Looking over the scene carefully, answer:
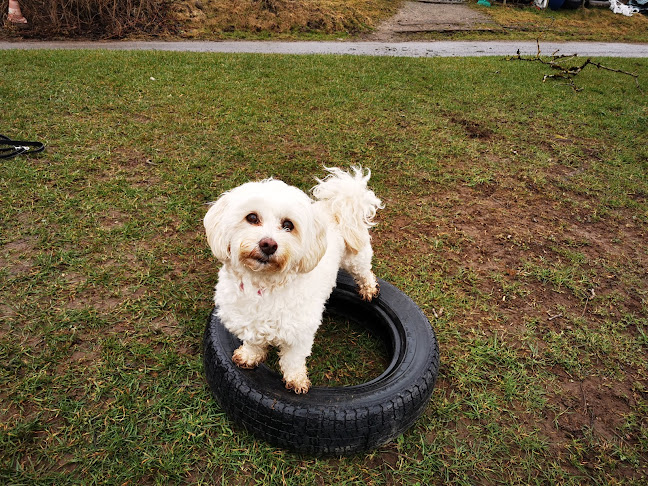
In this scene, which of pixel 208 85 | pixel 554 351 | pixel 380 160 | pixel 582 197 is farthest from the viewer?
pixel 208 85

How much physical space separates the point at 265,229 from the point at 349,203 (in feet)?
2.62

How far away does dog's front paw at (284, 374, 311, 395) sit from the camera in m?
2.47

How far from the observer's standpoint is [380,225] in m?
4.52

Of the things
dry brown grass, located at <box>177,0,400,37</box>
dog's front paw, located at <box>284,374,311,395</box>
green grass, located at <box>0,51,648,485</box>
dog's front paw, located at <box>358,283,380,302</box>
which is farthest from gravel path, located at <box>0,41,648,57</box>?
dog's front paw, located at <box>284,374,311,395</box>

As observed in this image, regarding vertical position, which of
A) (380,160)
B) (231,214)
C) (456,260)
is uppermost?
(231,214)

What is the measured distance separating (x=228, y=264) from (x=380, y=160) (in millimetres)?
3881

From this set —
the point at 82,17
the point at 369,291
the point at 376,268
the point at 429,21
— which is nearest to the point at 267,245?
the point at 369,291

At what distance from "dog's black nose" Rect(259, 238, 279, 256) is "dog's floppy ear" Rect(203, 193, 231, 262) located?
9.7 inches

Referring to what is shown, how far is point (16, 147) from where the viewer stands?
5.22 metres

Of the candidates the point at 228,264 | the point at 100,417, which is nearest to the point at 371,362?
the point at 228,264

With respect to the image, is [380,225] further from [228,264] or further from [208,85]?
[208,85]

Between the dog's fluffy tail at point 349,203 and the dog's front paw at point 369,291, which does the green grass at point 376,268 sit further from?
the dog's fluffy tail at point 349,203

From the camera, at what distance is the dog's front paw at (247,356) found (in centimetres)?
262

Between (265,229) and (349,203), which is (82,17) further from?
(265,229)
